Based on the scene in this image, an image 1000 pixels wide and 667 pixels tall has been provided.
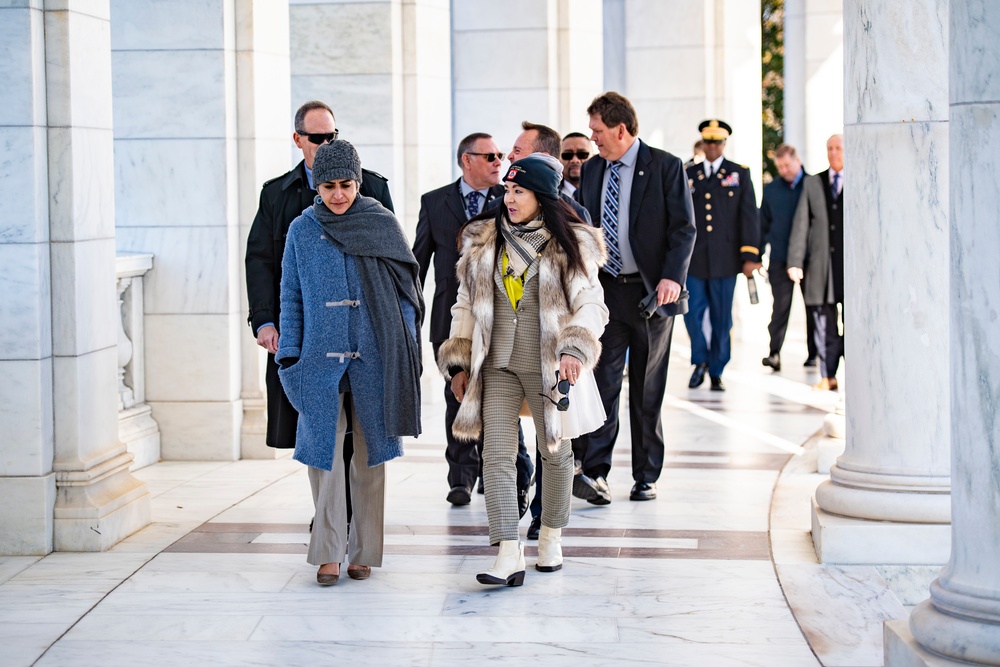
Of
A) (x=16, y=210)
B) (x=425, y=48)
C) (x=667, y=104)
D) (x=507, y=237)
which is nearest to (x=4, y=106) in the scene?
(x=16, y=210)

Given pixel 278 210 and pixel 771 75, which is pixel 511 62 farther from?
pixel 771 75

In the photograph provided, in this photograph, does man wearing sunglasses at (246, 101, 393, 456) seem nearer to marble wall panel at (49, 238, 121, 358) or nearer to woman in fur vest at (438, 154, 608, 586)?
marble wall panel at (49, 238, 121, 358)

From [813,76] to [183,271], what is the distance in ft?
39.3

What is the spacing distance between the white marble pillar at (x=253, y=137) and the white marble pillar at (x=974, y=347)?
18.1 feet

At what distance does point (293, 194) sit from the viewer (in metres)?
6.91

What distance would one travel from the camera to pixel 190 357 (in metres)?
9.23

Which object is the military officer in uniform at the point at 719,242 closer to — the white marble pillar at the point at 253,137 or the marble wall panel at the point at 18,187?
the white marble pillar at the point at 253,137

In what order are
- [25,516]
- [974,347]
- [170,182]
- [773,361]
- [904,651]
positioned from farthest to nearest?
[773,361] < [170,182] < [25,516] < [904,651] < [974,347]

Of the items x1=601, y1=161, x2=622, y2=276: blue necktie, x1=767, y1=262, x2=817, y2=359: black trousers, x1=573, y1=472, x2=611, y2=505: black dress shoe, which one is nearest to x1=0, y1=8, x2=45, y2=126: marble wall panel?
x1=601, y1=161, x2=622, y2=276: blue necktie

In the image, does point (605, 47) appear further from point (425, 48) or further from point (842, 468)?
point (842, 468)

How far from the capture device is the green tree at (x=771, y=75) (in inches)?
1296

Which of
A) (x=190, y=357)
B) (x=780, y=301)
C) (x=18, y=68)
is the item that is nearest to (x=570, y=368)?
(x=18, y=68)

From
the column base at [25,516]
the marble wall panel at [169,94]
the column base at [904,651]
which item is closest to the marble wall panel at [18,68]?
the column base at [25,516]

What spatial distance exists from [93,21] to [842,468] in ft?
12.7
